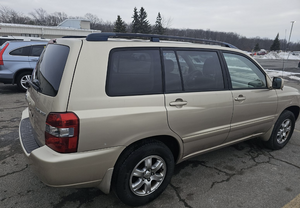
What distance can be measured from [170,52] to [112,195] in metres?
1.80

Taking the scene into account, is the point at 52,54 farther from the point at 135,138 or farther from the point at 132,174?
the point at 132,174

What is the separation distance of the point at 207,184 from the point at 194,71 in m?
1.47

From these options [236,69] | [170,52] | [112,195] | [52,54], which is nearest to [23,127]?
[52,54]

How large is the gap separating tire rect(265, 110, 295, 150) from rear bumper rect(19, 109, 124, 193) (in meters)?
2.83

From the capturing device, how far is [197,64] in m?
2.68

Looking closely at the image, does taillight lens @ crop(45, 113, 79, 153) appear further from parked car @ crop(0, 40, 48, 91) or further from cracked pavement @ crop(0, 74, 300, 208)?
parked car @ crop(0, 40, 48, 91)

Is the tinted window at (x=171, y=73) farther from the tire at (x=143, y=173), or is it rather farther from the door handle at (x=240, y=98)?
the door handle at (x=240, y=98)

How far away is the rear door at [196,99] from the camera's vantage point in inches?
89.4

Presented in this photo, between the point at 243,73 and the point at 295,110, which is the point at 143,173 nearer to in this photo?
the point at 243,73

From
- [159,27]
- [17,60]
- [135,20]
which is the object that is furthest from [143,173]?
[135,20]

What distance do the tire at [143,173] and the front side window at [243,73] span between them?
56.6 inches

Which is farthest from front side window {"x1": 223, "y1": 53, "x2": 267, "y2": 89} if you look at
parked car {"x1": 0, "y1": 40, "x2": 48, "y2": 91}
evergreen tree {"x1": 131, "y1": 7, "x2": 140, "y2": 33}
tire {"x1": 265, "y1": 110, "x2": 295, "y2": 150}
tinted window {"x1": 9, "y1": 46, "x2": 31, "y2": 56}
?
evergreen tree {"x1": 131, "y1": 7, "x2": 140, "y2": 33}

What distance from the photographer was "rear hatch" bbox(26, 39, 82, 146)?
1.75 m

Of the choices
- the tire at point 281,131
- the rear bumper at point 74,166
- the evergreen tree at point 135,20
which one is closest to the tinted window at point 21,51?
the rear bumper at point 74,166
